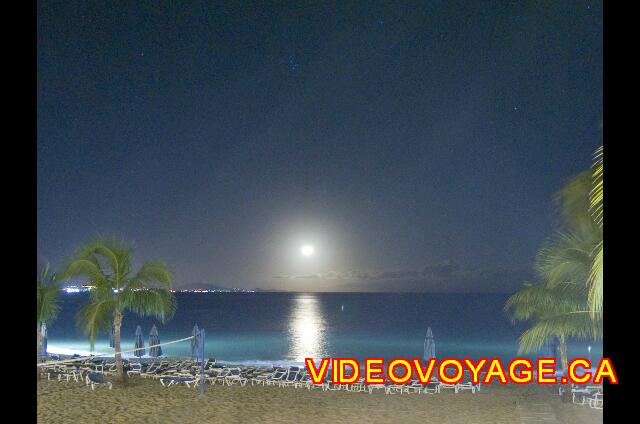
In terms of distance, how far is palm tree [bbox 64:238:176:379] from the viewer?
39.9 feet

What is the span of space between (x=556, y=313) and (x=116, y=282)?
8973mm

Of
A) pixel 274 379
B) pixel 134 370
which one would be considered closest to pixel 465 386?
pixel 274 379

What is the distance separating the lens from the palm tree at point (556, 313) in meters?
8.62

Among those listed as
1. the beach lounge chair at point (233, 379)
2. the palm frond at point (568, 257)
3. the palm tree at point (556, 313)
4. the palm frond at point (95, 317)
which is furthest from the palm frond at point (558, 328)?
the palm frond at point (95, 317)

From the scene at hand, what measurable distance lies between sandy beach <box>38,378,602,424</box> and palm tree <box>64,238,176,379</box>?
1.44 m

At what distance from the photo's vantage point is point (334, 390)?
43.5ft

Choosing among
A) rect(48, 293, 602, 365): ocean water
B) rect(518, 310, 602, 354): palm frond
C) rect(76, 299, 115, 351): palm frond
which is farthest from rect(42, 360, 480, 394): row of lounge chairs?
rect(48, 293, 602, 365): ocean water

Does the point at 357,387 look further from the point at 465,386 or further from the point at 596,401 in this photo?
the point at 596,401

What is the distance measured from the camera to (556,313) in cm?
914
